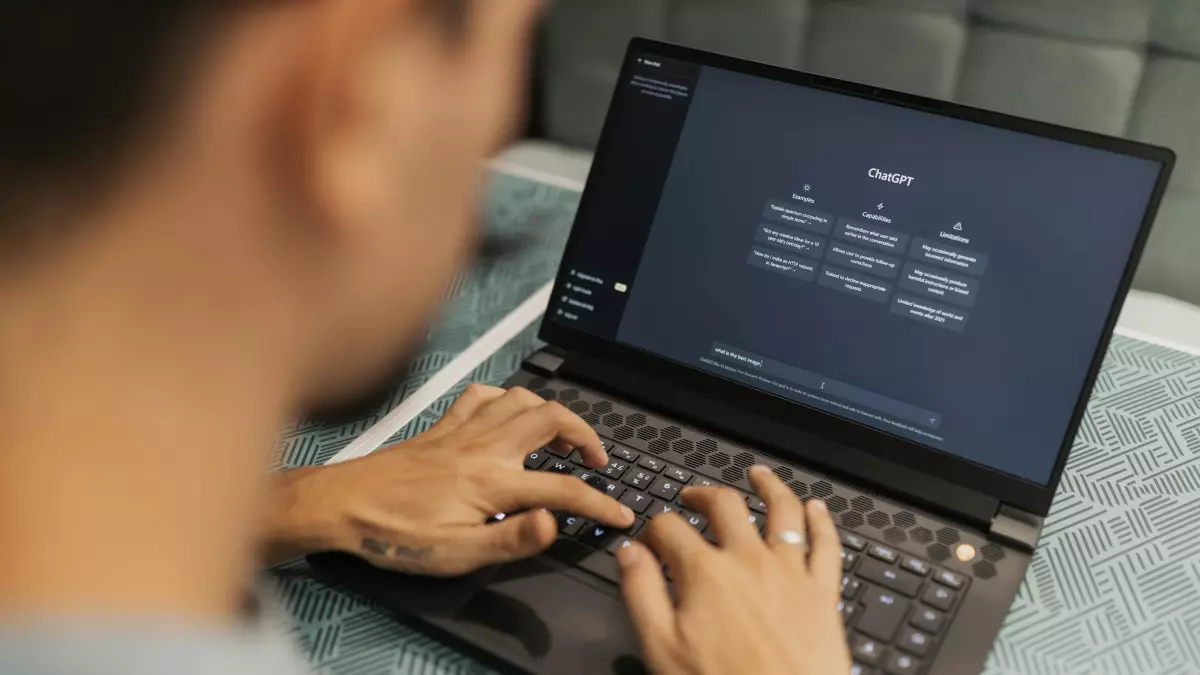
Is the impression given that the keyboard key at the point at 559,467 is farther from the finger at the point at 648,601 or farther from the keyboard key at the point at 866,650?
the keyboard key at the point at 866,650

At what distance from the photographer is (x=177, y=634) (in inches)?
13.8

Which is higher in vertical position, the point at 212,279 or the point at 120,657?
the point at 212,279

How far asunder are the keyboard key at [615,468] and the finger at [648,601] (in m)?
0.11

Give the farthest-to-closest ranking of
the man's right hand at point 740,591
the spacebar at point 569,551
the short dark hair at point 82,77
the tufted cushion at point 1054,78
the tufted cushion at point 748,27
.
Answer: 1. the tufted cushion at point 748,27
2. the tufted cushion at point 1054,78
3. the spacebar at point 569,551
4. the man's right hand at point 740,591
5. the short dark hair at point 82,77

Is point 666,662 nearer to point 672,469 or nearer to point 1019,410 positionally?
point 672,469

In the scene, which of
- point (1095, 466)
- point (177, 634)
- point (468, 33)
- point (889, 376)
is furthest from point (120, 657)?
point (1095, 466)

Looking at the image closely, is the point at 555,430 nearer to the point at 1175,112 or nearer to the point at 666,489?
the point at 666,489

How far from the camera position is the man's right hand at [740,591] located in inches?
20.8

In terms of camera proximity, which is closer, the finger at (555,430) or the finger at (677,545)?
the finger at (677,545)

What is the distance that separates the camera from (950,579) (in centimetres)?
61

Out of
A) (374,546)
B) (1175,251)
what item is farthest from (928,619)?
(1175,251)

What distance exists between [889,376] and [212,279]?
1.62 ft

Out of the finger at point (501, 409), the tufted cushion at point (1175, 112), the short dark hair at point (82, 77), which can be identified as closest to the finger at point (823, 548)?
the finger at point (501, 409)

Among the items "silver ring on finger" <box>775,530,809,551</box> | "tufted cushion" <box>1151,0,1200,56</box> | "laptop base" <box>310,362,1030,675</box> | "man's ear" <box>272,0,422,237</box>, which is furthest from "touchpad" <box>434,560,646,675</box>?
"tufted cushion" <box>1151,0,1200,56</box>
